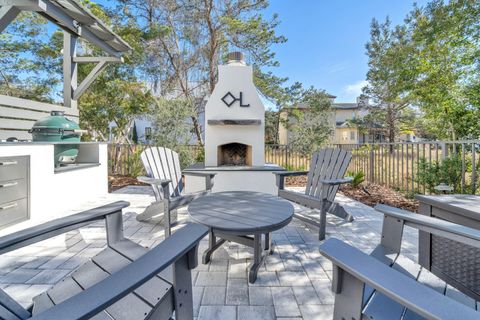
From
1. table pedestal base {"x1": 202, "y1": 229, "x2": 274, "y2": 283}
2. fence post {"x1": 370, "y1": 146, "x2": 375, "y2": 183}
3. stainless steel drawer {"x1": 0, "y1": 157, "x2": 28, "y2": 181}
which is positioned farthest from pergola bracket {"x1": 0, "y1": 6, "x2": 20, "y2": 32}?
fence post {"x1": 370, "y1": 146, "x2": 375, "y2": 183}

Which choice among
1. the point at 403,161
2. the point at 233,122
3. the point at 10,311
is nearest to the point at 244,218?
the point at 10,311

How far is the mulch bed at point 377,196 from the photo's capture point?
402cm

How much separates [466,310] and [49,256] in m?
3.06

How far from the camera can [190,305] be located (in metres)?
1.04

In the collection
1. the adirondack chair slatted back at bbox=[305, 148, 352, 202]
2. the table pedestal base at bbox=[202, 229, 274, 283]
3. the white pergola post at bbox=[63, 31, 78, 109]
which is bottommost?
the table pedestal base at bbox=[202, 229, 274, 283]

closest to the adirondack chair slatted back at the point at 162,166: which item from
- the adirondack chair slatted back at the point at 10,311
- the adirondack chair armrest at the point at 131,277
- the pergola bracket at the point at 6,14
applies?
the adirondack chair slatted back at the point at 10,311

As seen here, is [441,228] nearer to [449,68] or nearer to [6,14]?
[449,68]

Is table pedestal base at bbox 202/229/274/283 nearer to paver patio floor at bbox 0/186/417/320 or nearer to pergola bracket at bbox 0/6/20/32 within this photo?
paver patio floor at bbox 0/186/417/320

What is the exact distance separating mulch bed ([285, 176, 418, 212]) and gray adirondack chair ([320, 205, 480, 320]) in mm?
2977

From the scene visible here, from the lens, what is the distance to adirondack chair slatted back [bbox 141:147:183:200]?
298 cm

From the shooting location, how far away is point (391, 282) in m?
0.71

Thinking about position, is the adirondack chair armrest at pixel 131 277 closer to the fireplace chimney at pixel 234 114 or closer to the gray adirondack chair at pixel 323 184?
the gray adirondack chair at pixel 323 184

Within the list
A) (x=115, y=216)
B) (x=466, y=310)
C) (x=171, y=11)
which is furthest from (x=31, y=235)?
(x=171, y=11)

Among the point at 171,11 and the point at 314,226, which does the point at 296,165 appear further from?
the point at 171,11
